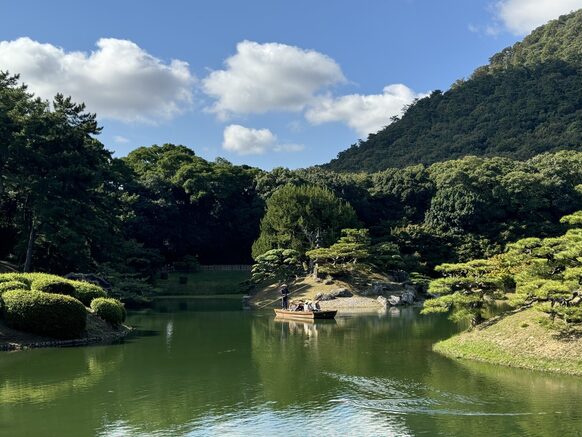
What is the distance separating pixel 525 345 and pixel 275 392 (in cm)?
874

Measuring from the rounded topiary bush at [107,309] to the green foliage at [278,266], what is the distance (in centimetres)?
2430

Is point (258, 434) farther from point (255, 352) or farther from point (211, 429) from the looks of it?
point (255, 352)

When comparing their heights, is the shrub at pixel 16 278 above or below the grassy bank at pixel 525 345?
above

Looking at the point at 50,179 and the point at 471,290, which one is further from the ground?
the point at 50,179

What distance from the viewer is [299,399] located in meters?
13.8

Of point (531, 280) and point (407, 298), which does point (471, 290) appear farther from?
point (407, 298)

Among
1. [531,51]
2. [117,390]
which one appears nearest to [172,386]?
[117,390]

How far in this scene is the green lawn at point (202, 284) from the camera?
58.6 metres

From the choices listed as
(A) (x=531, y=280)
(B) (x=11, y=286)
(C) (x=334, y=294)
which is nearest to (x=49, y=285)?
(B) (x=11, y=286)

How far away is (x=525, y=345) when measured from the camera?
17.7m

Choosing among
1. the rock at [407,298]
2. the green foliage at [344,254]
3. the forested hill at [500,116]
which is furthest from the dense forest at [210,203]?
the forested hill at [500,116]

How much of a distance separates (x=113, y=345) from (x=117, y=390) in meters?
9.06

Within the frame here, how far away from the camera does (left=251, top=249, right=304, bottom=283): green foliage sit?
50562 millimetres

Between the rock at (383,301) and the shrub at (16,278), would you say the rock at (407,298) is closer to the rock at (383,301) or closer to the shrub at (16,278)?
the rock at (383,301)
